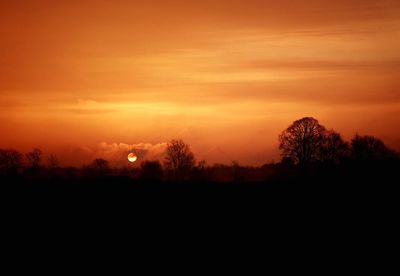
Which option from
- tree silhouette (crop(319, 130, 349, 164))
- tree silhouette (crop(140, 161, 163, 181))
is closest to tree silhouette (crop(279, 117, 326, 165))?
tree silhouette (crop(319, 130, 349, 164))

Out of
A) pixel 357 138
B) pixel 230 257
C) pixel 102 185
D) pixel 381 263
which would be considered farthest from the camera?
pixel 357 138

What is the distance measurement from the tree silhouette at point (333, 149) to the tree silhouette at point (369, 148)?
1.63 m

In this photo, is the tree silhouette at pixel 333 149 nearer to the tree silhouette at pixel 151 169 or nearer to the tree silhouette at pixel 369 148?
the tree silhouette at pixel 369 148

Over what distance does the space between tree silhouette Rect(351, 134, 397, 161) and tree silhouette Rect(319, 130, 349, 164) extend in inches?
64.1

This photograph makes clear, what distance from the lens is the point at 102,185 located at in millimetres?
50688

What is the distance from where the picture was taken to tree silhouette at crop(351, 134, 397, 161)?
90000 millimetres

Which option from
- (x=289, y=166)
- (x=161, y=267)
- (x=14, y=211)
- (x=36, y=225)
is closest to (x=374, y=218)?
(x=161, y=267)

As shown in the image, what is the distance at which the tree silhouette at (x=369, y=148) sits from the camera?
90.0 metres

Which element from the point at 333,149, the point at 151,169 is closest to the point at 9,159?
the point at 151,169

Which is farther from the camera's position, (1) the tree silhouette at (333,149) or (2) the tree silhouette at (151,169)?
(2) the tree silhouette at (151,169)

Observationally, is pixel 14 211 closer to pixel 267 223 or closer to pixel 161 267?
pixel 161 267

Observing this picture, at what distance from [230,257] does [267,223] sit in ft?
25.2

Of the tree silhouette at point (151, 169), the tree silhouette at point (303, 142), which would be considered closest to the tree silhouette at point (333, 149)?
the tree silhouette at point (303, 142)

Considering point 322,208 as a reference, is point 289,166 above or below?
above
